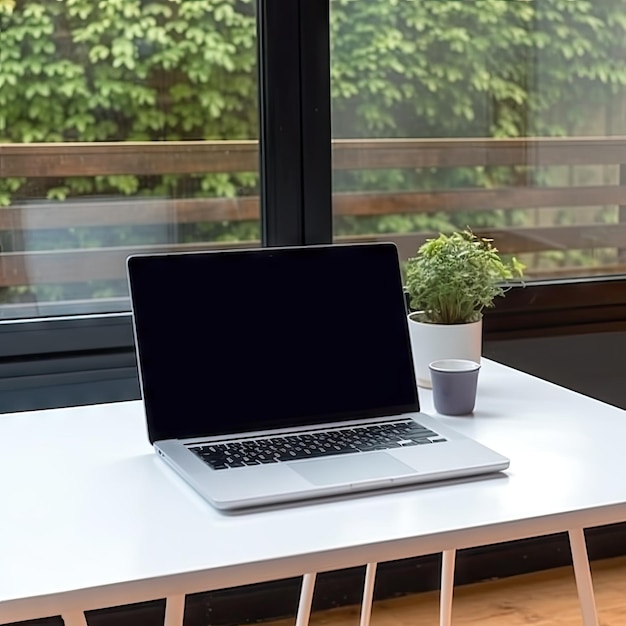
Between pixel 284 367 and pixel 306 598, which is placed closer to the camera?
pixel 284 367

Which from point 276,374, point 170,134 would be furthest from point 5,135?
point 276,374

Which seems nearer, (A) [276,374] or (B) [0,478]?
(B) [0,478]

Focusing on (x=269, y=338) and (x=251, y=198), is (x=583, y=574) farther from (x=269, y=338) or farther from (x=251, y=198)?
(x=251, y=198)

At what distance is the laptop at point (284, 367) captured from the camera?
1265 millimetres

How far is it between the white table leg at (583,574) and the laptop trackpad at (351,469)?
1.11 feet

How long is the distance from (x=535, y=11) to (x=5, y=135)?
112cm

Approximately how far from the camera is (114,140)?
6.47 feet

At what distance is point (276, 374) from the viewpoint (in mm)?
1412

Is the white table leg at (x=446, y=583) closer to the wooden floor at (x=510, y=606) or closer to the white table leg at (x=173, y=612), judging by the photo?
the wooden floor at (x=510, y=606)

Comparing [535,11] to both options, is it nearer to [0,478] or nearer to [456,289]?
[456,289]

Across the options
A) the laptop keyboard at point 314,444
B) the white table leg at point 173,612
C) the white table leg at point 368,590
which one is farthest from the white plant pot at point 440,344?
the white table leg at point 173,612

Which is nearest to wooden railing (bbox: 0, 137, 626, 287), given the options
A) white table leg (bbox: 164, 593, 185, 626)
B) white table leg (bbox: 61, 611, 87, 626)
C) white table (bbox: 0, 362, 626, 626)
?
white table (bbox: 0, 362, 626, 626)

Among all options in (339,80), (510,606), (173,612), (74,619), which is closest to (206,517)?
(74,619)

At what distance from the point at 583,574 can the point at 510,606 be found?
2.68 ft
